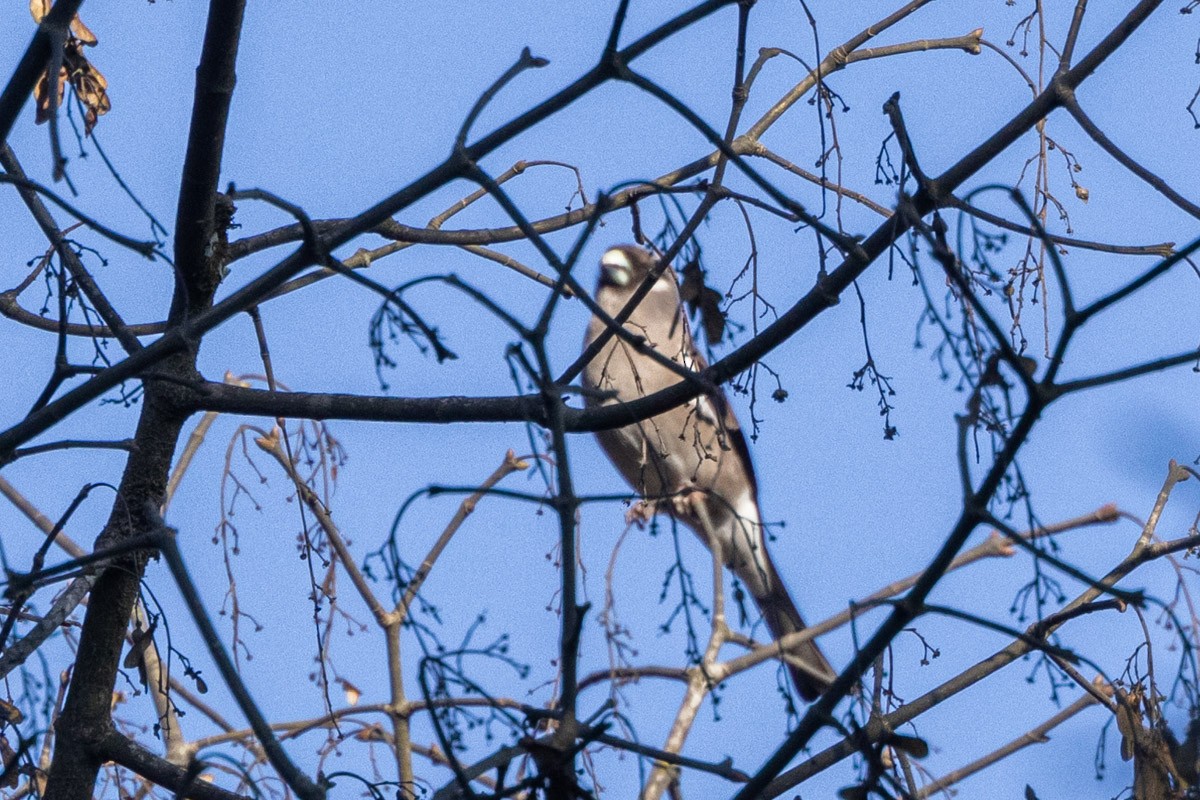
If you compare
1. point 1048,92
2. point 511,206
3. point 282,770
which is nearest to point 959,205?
point 1048,92

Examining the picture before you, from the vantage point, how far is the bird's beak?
6.37 m

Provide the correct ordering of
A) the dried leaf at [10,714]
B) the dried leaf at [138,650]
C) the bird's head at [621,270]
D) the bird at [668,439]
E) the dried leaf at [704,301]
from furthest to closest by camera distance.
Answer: the bird's head at [621,270] < the bird at [668,439] < the dried leaf at [138,650] < the dried leaf at [10,714] < the dried leaf at [704,301]

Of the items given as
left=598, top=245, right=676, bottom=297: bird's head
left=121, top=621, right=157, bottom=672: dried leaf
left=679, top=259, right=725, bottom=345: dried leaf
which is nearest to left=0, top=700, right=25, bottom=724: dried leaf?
left=121, top=621, right=157, bottom=672: dried leaf

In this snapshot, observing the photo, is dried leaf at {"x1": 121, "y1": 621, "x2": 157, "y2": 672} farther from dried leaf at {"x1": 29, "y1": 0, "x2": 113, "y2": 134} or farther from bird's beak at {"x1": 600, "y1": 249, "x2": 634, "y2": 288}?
bird's beak at {"x1": 600, "y1": 249, "x2": 634, "y2": 288}

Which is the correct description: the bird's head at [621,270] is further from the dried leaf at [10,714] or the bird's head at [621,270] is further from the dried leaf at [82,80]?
the dried leaf at [10,714]

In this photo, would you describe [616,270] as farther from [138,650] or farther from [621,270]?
[138,650]

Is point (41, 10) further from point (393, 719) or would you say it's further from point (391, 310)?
point (393, 719)

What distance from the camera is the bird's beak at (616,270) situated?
6367 millimetres

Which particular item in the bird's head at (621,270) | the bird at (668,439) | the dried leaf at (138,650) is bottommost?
the dried leaf at (138,650)

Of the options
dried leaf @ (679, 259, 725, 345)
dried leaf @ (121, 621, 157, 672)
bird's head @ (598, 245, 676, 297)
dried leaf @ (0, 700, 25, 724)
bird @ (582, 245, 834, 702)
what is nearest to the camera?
dried leaf @ (679, 259, 725, 345)

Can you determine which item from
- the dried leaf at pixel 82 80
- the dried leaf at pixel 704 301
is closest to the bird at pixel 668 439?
the dried leaf at pixel 82 80

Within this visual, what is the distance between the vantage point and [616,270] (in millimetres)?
6391

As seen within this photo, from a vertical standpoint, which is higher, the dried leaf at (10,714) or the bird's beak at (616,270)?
the bird's beak at (616,270)

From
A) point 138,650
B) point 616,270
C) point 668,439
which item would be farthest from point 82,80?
point 616,270
